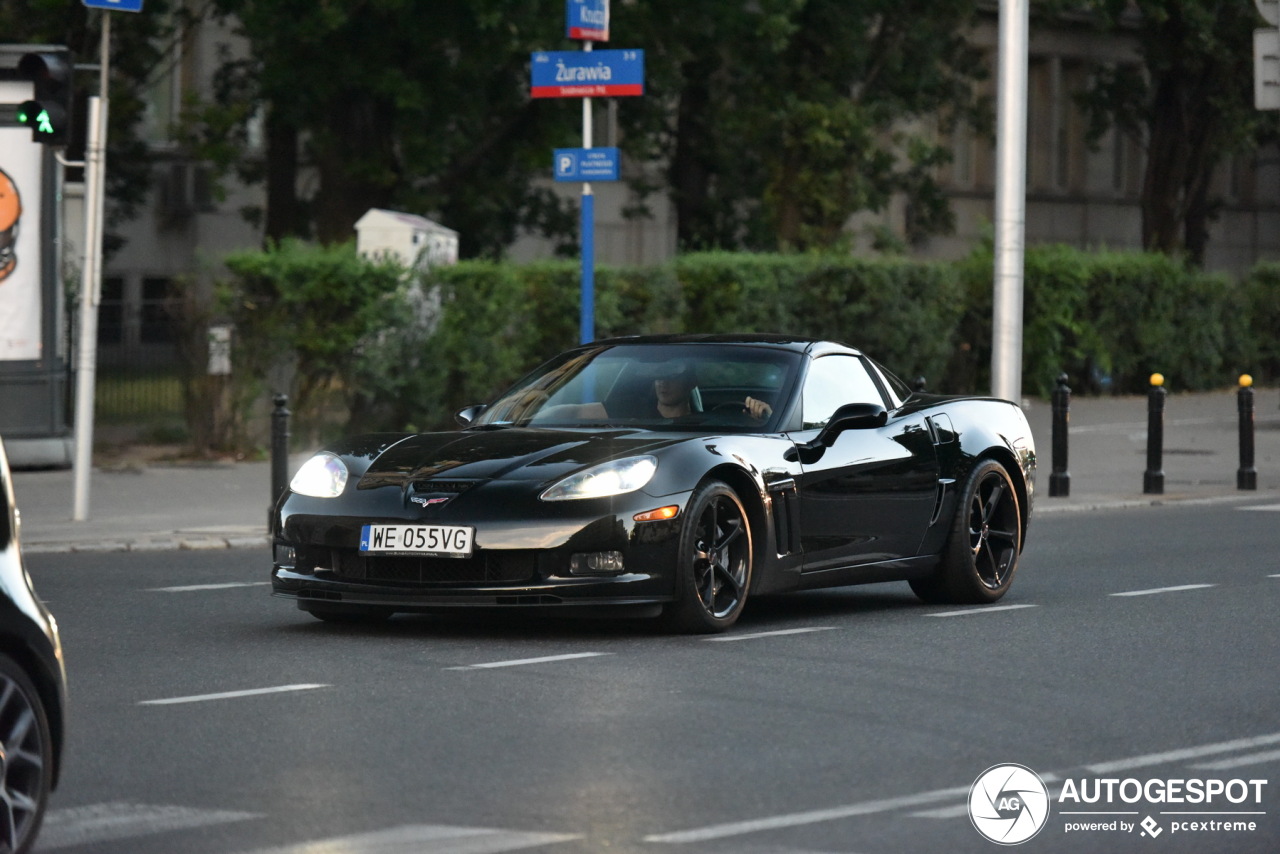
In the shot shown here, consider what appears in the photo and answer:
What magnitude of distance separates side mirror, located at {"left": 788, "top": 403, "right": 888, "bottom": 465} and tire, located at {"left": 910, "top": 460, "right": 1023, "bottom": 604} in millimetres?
982

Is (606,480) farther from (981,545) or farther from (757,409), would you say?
(981,545)

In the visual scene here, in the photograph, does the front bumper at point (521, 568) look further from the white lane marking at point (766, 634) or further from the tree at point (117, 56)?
the tree at point (117, 56)

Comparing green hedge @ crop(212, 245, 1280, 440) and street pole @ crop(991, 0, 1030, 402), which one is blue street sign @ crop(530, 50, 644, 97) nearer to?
street pole @ crop(991, 0, 1030, 402)

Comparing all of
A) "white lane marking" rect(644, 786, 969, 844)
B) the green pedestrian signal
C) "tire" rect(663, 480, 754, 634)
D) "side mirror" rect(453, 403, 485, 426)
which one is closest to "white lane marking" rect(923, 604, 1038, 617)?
"tire" rect(663, 480, 754, 634)

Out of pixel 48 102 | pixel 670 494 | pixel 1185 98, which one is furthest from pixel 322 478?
pixel 1185 98

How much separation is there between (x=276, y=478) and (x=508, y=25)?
13.2 m

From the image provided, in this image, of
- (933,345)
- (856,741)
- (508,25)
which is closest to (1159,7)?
(933,345)

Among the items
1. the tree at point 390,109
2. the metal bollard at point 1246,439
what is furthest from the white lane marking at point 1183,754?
the tree at point 390,109

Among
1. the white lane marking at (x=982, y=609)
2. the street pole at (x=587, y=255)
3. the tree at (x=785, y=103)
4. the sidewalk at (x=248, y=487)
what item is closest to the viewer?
the white lane marking at (x=982, y=609)

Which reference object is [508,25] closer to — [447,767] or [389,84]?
[389,84]

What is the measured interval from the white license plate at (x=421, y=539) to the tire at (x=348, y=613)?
1.81 feet

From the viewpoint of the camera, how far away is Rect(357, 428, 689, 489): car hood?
31.8 ft

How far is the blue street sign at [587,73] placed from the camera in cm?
1800

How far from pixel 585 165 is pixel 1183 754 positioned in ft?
37.9
